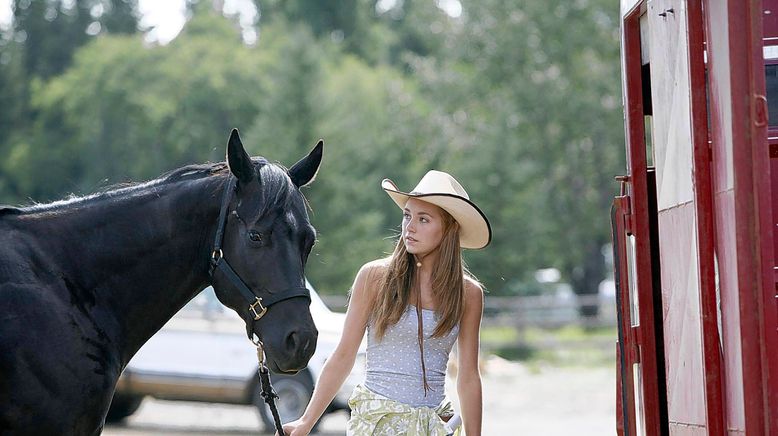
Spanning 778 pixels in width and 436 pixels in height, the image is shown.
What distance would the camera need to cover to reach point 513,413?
13.1 m

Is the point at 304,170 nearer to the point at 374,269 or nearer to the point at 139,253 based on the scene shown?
the point at 374,269

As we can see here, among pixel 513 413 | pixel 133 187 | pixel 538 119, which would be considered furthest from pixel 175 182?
pixel 538 119

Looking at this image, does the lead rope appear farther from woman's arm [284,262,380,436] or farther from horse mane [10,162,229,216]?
horse mane [10,162,229,216]

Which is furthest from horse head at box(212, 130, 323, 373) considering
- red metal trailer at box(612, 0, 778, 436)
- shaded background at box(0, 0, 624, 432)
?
shaded background at box(0, 0, 624, 432)

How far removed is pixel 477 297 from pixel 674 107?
96 centimetres

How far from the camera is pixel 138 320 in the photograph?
158 inches

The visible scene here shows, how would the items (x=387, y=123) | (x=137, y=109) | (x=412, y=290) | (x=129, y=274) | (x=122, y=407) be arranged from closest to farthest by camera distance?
(x=412, y=290) → (x=129, y=274) → (x=122, y=407) → (x=387, y=123) → (x=137, y=109)

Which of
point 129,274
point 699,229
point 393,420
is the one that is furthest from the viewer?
point 129,274

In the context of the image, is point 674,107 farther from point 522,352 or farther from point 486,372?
point 522,352

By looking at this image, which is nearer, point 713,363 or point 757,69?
point 757,69

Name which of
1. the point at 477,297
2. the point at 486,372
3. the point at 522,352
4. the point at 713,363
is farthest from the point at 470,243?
the point at 522,352

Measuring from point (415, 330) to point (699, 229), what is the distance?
1108 mm

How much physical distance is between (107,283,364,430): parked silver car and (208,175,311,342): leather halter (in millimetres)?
7270

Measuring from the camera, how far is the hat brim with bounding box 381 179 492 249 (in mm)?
3906
